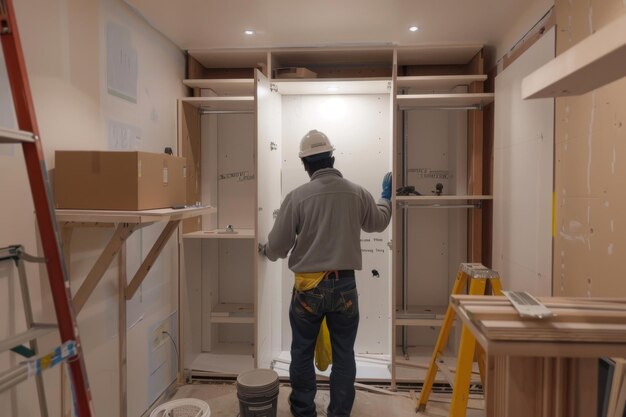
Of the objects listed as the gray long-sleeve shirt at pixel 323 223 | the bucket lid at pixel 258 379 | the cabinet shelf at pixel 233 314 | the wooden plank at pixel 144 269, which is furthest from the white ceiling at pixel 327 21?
the bucket lid at pixel 258 379

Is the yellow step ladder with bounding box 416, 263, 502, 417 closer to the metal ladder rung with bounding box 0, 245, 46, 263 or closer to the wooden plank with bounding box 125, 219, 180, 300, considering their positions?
the wooden plank with bounding box 125, 219, 180, 300

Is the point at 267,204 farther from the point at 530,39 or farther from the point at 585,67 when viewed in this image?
the point at 585,67

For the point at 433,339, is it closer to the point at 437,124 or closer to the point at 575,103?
the point at 437,124

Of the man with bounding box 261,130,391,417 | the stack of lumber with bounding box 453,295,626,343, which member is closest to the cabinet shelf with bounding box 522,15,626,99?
the stack of lumber with bounding box 453,295,626,343

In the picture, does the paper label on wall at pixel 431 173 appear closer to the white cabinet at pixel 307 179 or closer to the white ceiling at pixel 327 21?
the white cabinet at pixel 307 179

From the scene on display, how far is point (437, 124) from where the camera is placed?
350 cm

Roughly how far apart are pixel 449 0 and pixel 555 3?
0.53m

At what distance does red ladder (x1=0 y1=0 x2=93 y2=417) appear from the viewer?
3.61ft

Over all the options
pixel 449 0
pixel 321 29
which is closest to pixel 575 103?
pixel 449 0

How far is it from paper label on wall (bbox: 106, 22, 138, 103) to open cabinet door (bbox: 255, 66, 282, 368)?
2.29ft

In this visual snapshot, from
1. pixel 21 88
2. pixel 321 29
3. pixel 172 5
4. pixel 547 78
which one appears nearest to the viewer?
pixel 547 78

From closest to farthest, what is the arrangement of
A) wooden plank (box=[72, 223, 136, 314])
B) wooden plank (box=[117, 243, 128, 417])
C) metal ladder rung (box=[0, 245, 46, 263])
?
metal ladder rung (box=[0, 245, 46, 263]), wooden plank (box=[72, 223, 136, 314]), wooden plank (box=[117, 243, 128, 417])

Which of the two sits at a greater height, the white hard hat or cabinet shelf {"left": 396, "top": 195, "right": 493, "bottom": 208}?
the white hard hat

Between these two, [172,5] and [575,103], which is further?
[172,5]
